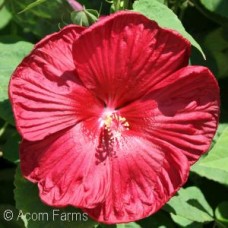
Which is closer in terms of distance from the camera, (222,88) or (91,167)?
(91,167)

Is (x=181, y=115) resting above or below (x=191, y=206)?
above

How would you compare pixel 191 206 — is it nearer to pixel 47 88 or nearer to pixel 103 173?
pixel 103 173

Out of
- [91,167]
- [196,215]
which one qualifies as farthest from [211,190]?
[91,167]

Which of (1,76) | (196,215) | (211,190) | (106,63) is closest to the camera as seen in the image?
(106,63)

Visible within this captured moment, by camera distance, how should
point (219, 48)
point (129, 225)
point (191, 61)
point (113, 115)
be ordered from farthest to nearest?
point (219, 48) < point (191, 61) < point (129, 225) < point (113, 115)

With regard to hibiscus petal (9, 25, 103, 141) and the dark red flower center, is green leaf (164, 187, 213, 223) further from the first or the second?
hibiscus petal (9, 25, 103, 141)

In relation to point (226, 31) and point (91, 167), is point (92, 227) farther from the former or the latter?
point (226, 31)

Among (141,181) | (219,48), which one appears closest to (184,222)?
(141,181)
